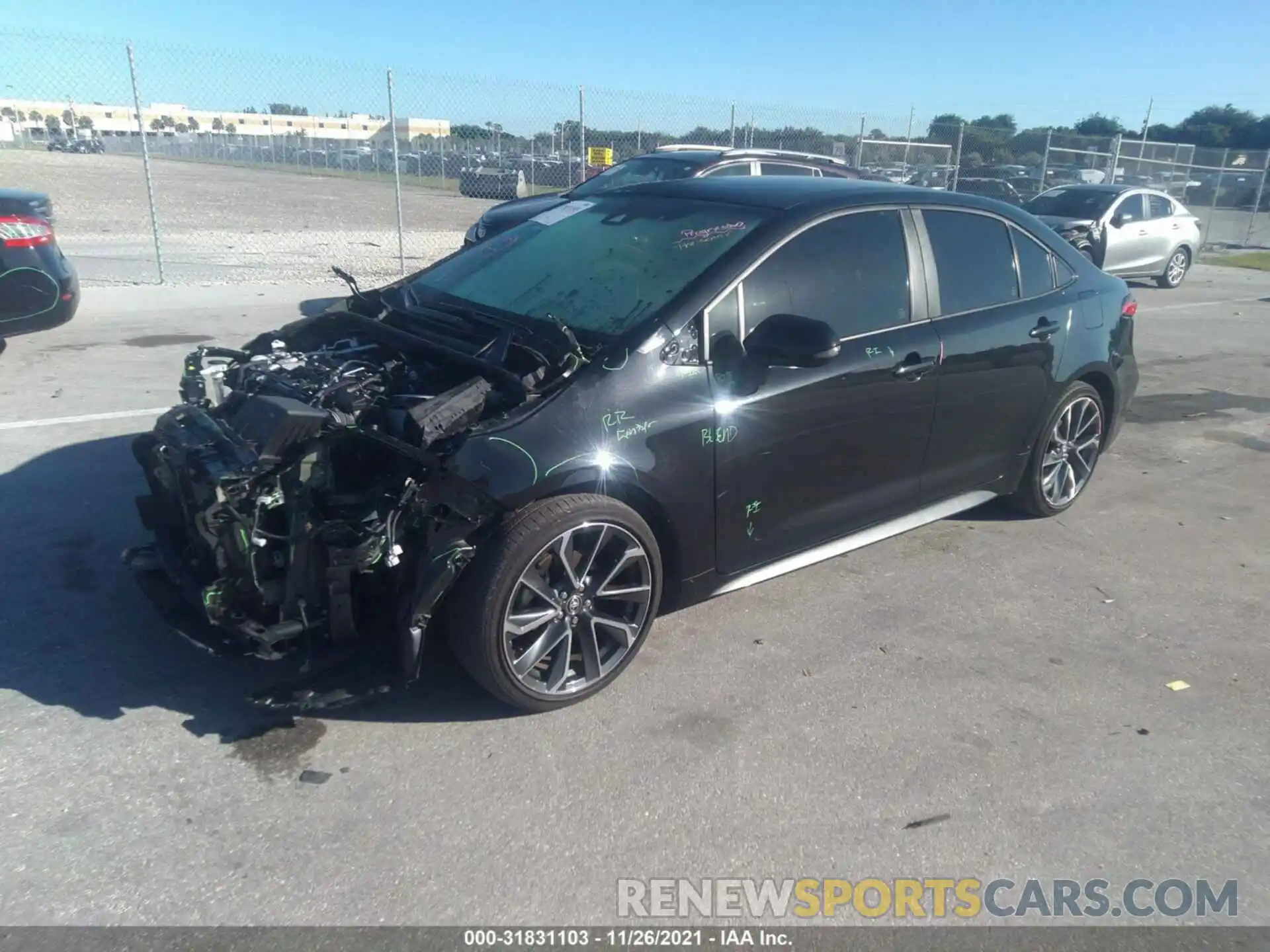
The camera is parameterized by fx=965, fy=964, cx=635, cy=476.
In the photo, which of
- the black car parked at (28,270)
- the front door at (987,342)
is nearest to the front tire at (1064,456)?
the front door at (987,342)

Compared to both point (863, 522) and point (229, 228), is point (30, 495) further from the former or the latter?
point (229, 228)

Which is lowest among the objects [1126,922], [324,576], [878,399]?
[1126,922]

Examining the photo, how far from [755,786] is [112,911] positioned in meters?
1.81

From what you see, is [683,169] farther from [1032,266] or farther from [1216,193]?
[1216,193]

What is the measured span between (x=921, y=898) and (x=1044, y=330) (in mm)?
3100

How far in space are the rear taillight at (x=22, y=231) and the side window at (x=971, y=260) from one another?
607 centimetres

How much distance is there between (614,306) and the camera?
12.1 ft

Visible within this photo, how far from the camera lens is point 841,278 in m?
3.96

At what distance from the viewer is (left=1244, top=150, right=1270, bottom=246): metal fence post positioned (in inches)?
1003

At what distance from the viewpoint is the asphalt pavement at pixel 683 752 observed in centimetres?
263

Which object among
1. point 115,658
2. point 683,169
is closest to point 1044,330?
point 115,658

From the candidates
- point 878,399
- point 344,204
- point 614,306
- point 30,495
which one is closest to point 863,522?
point 878,399

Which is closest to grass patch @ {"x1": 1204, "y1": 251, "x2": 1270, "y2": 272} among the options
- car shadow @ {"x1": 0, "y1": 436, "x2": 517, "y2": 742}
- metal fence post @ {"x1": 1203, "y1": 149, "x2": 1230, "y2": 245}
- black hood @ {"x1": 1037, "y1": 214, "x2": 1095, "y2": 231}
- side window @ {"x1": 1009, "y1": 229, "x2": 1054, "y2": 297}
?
metal fence post @ {"x1": 1203, "y1": 149, "x2": 1230, "y2": 245}

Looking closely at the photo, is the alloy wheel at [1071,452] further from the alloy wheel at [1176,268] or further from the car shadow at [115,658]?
the alloy wheel at [1176,268]
